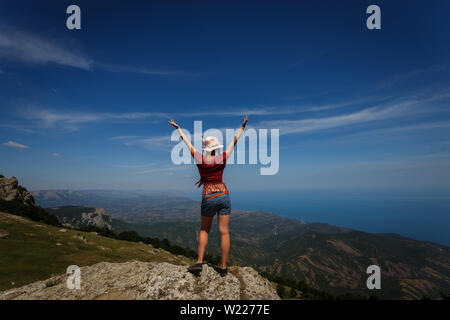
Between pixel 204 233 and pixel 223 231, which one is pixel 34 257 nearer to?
pixel 204 233

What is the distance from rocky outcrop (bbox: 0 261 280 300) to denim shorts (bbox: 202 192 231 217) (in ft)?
7.92

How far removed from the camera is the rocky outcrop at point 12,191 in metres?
85.1

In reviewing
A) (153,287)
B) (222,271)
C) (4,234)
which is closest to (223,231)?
(222,271)

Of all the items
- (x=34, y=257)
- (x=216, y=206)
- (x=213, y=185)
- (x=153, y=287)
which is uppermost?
(x=213, y=185)

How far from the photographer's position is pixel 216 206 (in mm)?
5918

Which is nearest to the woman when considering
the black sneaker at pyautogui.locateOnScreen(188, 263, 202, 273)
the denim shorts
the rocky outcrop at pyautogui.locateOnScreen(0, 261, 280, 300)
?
the denim shorts

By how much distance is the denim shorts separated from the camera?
5.87 meters

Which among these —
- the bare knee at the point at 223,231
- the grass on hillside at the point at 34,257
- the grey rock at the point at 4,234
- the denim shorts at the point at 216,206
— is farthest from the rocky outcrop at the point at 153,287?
the grey rock at the point at 4,234

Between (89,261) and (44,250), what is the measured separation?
9.08 meters

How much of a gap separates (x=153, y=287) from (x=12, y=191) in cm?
13214

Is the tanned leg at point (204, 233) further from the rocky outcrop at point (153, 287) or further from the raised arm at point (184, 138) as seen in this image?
the raised arm at point (184, 138)

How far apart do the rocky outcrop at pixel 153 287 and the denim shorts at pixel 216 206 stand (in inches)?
95.0

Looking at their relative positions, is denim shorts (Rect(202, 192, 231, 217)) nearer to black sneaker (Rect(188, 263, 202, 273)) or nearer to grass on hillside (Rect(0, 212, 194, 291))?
black sneaker (Rect(188, 263, 202, 273))
